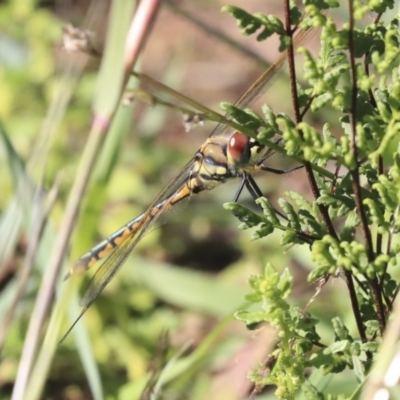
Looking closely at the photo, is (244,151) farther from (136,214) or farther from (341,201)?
(136,214)

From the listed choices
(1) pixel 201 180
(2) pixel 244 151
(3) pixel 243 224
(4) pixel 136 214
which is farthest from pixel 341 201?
(4) pixel 136 214

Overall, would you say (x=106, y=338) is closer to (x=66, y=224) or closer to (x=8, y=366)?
(x=8, y=366)

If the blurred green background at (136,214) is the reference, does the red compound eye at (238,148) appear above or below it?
above

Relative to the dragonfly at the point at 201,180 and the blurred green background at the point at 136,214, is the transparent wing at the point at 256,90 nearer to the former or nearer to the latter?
the dragonfly at the point at 201,180

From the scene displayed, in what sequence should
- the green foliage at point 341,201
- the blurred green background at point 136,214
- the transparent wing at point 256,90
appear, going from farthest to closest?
the blurred green background at point 136,214 → the transparent wing at point 256,90 → the green foliage at point 341,201

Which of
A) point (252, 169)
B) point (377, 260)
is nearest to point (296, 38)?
point (252, 169)

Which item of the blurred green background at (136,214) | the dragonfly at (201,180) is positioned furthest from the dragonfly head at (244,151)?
the blurred green background at (136,214)

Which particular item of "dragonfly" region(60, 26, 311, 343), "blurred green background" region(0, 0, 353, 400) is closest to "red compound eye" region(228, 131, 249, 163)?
"dragonfly" region(60, 26, 311, 343)

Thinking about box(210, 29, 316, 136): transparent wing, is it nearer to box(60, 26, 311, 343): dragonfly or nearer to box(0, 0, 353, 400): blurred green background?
box(60, 26, 311, 343): dragonfly
